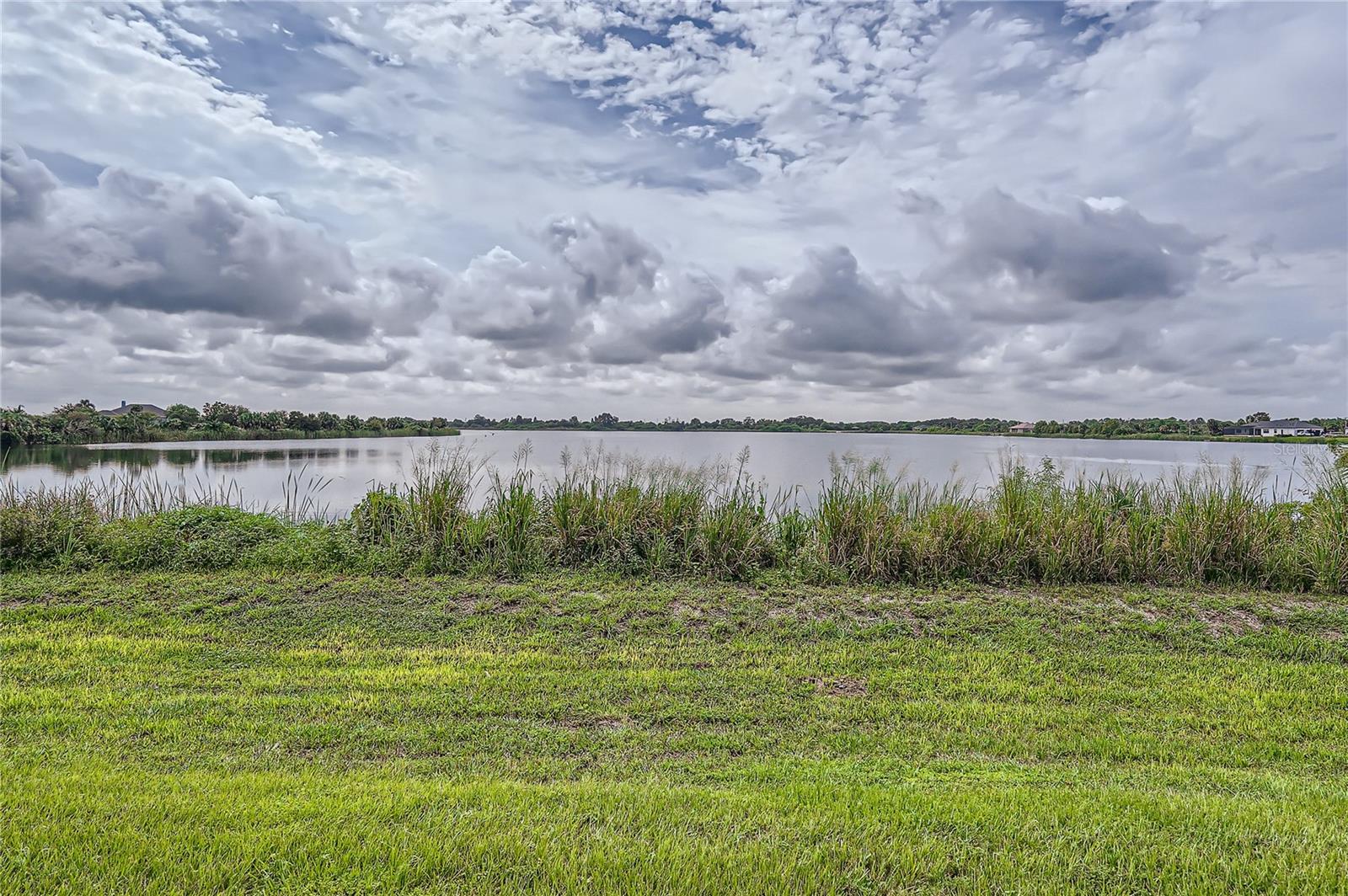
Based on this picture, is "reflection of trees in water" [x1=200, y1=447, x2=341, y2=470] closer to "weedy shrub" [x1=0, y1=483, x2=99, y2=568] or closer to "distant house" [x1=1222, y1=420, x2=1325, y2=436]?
"weedy shrub" [x1=0, y1=483, x2=99, y2=568]

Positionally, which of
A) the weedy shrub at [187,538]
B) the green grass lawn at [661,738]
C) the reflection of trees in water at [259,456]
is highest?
the reflection of trees in water at [259,456]

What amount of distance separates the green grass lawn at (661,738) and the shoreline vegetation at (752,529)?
58 cm

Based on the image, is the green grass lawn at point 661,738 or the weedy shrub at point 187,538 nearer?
the green grass lawn at point 661,738

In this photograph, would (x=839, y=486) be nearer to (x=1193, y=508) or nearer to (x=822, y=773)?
(x=1193, y=508)

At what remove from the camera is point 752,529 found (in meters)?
7.98

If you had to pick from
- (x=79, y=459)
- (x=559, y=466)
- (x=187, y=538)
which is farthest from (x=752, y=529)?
(x=79, y=459)

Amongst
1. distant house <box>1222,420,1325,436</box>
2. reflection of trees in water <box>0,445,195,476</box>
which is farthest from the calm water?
distant house <box>1222,420,1325,436</box>

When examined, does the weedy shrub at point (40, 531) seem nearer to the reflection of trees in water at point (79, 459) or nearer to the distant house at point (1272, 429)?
the reflection of trees in water at point (79, 459)

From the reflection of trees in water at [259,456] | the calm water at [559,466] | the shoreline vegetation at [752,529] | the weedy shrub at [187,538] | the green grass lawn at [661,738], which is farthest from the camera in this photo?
the reflection of trees in water at [259,456]

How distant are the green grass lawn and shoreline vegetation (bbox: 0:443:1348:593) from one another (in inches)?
22.7

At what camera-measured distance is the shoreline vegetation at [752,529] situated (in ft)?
24.7

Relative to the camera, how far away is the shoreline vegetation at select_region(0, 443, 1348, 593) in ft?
24.7

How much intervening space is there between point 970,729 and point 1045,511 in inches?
187

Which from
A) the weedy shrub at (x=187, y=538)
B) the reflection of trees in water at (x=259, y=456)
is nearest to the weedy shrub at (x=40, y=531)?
the weedy shrub at (x=187, y=538)
